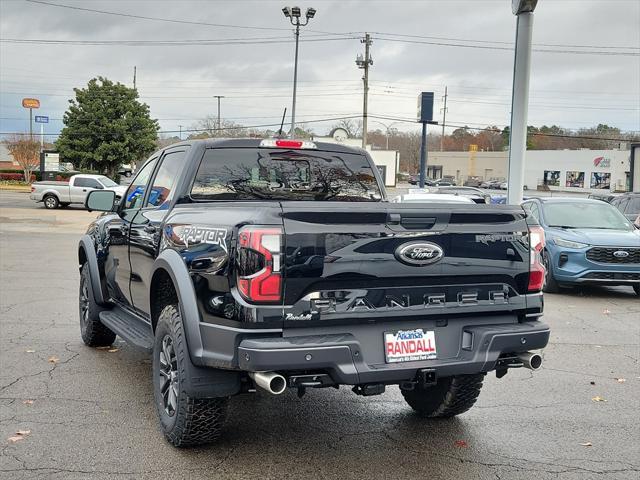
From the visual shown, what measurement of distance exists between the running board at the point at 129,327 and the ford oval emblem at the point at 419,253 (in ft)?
6.68

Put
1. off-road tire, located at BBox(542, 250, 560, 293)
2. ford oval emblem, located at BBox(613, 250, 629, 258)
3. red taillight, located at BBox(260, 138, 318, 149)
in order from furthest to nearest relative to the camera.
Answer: off-road tire, located at BBox(542, 250, 560, 293) → ford oval emblem, located at BBox(613, 250, 629, 258) → red taillight, located at BBox(260, 138, 318, 149)

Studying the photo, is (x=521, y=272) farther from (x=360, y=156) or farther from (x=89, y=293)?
(x=89, y=293)

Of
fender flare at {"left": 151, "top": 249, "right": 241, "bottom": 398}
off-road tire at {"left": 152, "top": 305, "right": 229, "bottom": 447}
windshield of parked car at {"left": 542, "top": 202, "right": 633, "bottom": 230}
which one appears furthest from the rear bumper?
windshield of parked car at {"left": 542, "top": 202, "right": 633, "bottom": 230}

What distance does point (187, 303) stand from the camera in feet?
12.9

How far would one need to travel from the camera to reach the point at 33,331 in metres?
7.60

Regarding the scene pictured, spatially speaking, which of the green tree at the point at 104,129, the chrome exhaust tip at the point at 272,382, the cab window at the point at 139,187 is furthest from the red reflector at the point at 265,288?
the green tree at the point at 104,129

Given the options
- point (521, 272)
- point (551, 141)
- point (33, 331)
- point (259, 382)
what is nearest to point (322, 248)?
point (259, 382)

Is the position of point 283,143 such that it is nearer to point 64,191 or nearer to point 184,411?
point 184,411

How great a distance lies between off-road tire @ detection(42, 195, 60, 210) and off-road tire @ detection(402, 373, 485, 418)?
2853cm

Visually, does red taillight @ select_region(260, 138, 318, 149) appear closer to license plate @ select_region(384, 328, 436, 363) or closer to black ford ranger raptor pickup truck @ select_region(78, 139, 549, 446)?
black ford ranger raptor pickup truck @ select_region(78, 139, 549, 446)

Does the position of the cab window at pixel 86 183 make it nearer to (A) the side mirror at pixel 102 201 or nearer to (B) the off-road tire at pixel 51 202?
(B) the off-road tire at pixel 51 202

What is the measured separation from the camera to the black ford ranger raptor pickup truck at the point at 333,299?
11.7 feet

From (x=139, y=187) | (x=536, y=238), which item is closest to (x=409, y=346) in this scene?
(x=536, y=238)

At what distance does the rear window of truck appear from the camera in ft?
16.5
